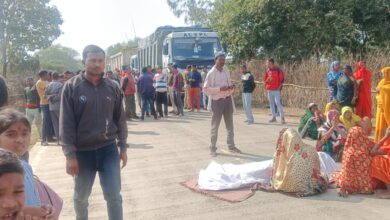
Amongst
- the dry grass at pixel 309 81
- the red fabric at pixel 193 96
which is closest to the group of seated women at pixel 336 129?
the dry grass at pixel 309 81

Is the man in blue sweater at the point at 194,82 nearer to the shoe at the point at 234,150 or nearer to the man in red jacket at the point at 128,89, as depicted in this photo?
the man in red jacket at the point at 128,89

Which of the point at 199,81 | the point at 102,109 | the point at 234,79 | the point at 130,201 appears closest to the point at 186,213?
the point at 130,201

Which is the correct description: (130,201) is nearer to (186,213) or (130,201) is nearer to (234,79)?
(186,213)

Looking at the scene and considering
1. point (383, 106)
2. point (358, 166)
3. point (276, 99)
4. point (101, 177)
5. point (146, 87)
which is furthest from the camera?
point (146, 87)

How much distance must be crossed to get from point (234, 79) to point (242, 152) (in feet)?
43.1

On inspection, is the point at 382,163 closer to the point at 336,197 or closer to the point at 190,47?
the point at 336,197

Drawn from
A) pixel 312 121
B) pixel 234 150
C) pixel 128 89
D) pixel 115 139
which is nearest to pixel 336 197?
pixel 115 139

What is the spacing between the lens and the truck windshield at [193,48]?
19438 mm

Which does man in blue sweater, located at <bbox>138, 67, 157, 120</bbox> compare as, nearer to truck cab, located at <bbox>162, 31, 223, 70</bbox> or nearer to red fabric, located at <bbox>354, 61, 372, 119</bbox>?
truck cab, located at <bbox>162, 31, 223, 70</bbox>

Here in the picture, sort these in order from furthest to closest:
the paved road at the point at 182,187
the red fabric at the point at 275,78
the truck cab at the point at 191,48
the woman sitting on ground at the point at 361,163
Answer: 1. the truck cab at the point at 191,48
2. the red fabric at the point at 275,78
3. the woman sitting on ground at the point at 361,163
4. the paved road at the point at 182,187

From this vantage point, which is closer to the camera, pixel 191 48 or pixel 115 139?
pixel 115 139

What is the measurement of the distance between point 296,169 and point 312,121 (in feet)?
13.9

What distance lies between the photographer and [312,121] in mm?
10586

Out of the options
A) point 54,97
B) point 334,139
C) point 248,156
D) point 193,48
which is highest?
point 193,48
